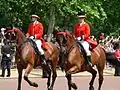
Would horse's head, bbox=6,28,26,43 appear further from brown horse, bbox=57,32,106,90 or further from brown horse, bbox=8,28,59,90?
brown horse, bbox=57,32,106,90

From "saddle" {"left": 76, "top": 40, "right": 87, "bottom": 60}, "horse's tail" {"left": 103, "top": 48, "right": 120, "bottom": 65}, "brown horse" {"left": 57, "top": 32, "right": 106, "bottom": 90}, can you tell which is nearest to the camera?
"brown horse" {"left": 57, "top": 32, "right": 106, "bottom": 90}

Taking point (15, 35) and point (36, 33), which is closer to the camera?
point (15, 35)

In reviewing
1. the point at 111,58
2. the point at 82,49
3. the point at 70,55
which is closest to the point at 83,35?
the point at 82,49

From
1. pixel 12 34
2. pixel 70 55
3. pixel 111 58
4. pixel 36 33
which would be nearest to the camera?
pixel 70 55

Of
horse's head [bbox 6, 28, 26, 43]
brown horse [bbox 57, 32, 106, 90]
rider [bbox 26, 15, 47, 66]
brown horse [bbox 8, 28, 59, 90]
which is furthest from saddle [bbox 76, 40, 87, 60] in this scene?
horse's head [bbox 6, 28, 26, 43]

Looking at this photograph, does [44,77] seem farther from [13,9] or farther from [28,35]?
[13,9]

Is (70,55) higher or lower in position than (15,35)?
lower

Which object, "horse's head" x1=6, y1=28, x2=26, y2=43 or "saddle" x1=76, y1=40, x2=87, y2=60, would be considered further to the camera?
"horse's head" x1=6, y1=28, x2=26, y2=43

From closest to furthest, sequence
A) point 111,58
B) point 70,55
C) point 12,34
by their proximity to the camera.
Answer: point 70,55 < point 12,34 < point 111,58

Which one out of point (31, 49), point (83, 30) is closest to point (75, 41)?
point (83, 30)

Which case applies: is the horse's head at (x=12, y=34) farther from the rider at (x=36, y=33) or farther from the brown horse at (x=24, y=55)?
the rider at (x=36, y=33)

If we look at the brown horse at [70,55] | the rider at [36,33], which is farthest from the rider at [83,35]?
the rider at [36,33]

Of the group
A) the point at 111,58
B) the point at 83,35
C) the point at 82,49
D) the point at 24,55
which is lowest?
the point at 111,58

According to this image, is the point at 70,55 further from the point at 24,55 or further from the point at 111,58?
the point at 111,58
